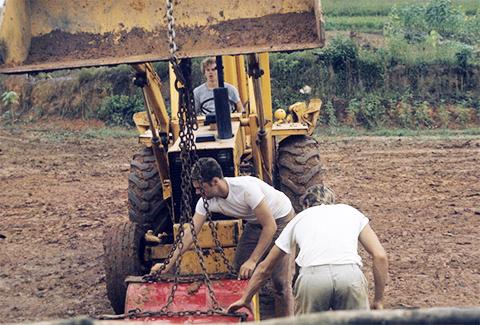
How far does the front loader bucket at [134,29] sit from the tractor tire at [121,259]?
198 centimetres

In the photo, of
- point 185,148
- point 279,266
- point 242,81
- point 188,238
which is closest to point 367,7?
point 242,81

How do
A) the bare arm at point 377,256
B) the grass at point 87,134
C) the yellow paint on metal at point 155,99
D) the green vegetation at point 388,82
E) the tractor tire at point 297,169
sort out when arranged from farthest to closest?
the green vegetation at point 388,82 → the grass at point 87,134 → the tractor tire at point 297,169 → the yellow paint on metal at point 155,99 → the bare arm at point 377,256

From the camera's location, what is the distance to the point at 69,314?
8.80 m

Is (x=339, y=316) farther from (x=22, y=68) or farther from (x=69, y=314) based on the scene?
(x=69, y=314)

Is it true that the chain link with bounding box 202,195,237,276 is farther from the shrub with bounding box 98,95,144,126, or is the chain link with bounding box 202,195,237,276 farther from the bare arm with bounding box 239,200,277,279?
the shrub with bounding box 98,95,144,126

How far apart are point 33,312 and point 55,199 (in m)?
5.03

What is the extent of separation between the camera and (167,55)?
664cm

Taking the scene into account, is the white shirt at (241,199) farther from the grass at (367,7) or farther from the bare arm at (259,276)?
the grass at (367,7)

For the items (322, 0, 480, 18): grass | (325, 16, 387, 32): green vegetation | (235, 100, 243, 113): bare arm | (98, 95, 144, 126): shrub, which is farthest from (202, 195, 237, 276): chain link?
(322, 0, 480, 18): grass

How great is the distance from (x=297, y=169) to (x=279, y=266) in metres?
2.06

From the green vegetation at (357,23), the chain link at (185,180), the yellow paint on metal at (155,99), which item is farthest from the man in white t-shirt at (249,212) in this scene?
the green vegetation at (357,23)

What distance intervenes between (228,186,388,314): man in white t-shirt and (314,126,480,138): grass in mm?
12638

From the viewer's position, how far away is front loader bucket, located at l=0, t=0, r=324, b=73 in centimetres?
661

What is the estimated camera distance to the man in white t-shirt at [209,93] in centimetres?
905
